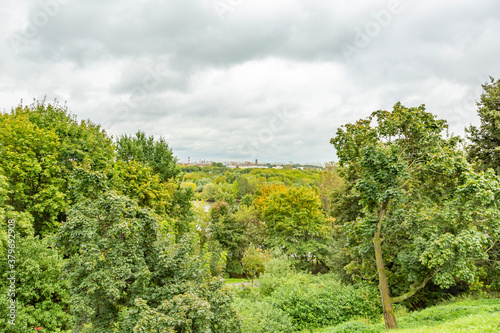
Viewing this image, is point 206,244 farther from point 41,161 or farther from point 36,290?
point 41,161

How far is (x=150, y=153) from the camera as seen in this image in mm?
22422

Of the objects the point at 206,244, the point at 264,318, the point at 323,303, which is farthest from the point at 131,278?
the point at 323,303

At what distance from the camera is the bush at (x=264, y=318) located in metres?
10.5

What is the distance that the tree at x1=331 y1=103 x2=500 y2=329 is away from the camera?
7844mm

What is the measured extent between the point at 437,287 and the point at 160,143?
22485 millimetres

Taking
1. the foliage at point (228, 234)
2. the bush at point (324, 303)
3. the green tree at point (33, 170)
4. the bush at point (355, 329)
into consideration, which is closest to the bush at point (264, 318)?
the bush at point (324, 303)

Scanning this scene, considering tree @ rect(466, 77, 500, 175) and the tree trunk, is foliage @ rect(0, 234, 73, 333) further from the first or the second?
tree @ rect(466, 77, 500, 175)

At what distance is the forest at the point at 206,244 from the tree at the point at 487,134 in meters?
0.08

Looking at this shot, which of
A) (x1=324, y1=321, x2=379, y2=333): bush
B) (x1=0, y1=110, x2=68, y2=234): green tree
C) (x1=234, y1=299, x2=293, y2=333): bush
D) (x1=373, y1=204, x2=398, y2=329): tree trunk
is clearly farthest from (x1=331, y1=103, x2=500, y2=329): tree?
(x1=0, y1=110, x2=68, y2=234): green tree

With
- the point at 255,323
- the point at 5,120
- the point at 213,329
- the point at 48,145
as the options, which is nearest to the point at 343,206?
the point at 255,323

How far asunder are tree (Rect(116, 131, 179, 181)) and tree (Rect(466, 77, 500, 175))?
71.0 ft

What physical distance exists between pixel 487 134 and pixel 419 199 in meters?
9.47

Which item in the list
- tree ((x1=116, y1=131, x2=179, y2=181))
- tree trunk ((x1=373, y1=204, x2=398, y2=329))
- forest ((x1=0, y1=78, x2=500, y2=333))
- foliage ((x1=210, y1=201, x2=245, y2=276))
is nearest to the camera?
forest ((x1=0, y1=78, x2=500, y2=333))

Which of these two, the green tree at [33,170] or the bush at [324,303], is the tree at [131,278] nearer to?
the bush at [324,303]
